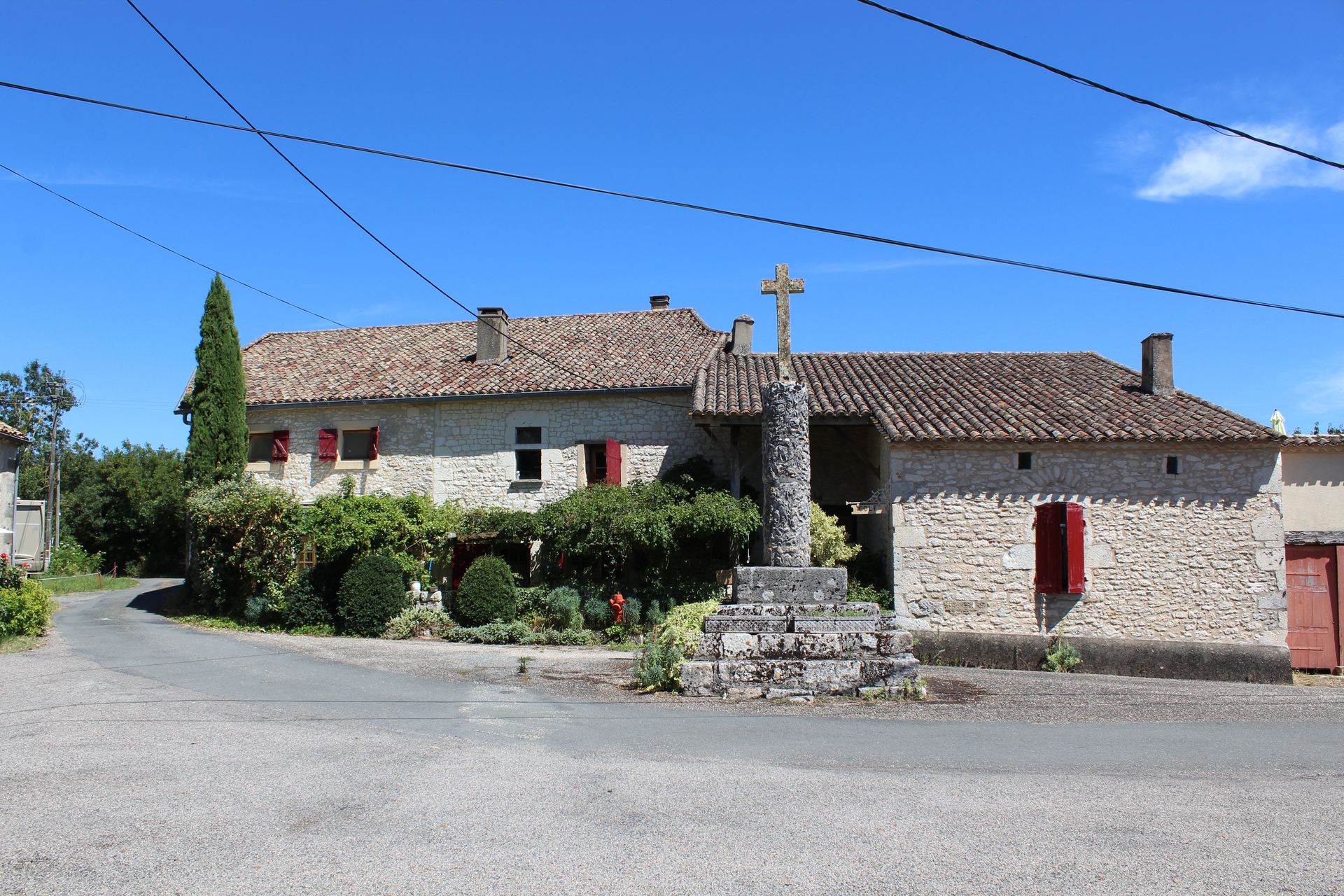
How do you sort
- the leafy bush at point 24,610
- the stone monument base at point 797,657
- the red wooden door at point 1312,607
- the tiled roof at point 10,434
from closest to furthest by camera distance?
1. the stone monument base at point 797,657
2. the leafy bush at point 24,610
3. the red wooden door at point 1312,607
4. the tiled roof at point 10,434

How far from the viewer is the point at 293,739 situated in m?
7.07

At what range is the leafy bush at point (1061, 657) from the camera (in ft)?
44.4

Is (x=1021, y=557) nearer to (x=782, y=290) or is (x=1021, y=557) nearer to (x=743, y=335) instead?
(x=782, y=290)

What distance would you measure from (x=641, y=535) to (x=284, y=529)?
6803 millimetres

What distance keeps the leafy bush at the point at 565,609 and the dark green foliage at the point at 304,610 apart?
4.03 metres

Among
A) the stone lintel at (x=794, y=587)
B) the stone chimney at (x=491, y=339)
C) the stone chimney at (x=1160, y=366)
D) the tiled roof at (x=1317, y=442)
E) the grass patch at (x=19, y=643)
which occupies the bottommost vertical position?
the grass patch at (x=19, y=643)

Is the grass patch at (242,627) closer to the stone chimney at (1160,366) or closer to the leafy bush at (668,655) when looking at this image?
the leafy bush at (668,655)

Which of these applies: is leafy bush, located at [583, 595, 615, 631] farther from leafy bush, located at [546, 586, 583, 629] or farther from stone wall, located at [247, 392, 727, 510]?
stone wall, located at [247, 392, 727, 510]

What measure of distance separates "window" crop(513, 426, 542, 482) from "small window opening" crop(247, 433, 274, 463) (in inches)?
235

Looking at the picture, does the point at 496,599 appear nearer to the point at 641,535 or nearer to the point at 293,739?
the point at 641,535

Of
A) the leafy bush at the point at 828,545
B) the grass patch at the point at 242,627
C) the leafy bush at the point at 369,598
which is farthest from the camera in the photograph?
the grass patch at the point at 242,627

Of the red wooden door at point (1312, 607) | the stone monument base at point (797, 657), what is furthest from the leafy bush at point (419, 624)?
the red wooden door at point (1312, 607)

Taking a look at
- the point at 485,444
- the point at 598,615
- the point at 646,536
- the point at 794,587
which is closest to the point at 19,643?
Answer: the point at 598,615

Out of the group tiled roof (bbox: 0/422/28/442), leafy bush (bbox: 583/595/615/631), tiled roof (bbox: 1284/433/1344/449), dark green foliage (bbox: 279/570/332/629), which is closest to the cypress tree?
dark green foliage (bbox: 279/570/332/629)
